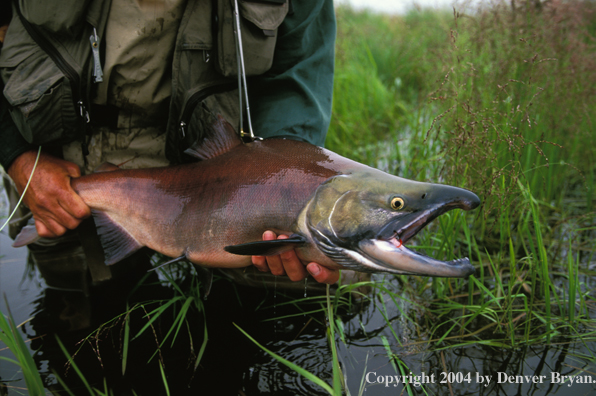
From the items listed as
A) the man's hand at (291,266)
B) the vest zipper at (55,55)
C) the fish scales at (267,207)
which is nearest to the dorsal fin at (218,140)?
the fish scales at (267,207)

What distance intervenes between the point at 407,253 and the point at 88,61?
5.79ft

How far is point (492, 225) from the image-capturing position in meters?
2.18

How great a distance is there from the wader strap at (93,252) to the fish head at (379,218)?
Result: 1.51 m

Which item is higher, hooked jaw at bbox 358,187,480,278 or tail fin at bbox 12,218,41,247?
hooked jaw at bbox 358,187,480,278

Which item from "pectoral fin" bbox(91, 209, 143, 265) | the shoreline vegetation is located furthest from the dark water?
"pectoral fin" bbox(91, 209, 143, 265)

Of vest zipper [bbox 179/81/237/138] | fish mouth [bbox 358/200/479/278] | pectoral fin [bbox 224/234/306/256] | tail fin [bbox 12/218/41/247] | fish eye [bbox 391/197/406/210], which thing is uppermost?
vest zipper [bbox 179/81/237/138]

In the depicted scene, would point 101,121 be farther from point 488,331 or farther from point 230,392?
point 488,331

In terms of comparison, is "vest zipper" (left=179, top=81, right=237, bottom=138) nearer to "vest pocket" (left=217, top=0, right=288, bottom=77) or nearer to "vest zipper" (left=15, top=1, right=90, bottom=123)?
"vest pocket" (left=217, top=0, right=288, bottom=77)

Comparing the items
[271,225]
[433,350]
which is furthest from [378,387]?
[271,225]

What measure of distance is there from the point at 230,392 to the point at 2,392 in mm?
1003

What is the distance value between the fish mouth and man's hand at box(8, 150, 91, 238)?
1477 millimetres

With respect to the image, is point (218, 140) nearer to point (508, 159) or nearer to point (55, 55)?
point (55, 55)

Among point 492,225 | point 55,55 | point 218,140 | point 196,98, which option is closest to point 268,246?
point 218,140

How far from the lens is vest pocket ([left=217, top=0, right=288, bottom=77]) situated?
87.0 inches
